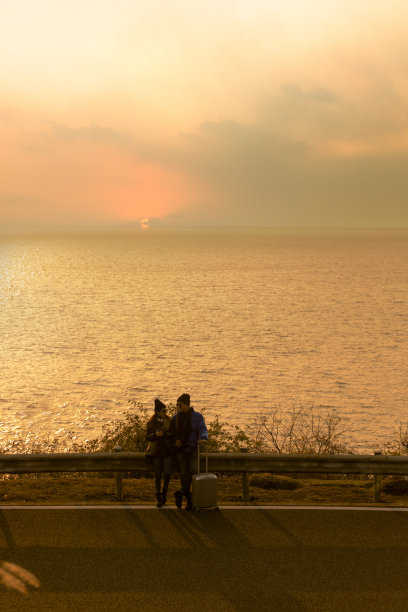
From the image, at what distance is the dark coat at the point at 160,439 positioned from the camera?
30.9 ft

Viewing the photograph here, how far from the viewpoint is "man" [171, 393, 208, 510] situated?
9.38 meters

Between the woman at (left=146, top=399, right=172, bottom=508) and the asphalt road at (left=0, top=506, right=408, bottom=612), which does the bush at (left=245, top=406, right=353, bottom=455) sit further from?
the asphalt road at (left=0, top=506, right=408, bottom=612)

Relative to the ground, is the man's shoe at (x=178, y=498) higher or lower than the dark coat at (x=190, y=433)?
lower

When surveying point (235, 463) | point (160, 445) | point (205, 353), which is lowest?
point (205, 353)

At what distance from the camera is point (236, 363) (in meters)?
36.7

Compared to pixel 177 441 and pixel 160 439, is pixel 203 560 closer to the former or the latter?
pixel 177 441

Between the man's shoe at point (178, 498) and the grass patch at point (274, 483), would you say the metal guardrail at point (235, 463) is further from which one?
the grass patch at point (274, 483)

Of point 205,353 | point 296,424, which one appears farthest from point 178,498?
point 205,353

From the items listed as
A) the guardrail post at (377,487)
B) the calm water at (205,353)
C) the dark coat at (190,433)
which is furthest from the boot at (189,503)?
the calm water at (205,353)

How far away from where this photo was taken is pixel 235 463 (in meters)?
9.54

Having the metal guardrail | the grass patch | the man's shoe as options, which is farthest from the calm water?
the man's shoe

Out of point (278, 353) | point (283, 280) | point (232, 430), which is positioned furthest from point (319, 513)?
point (283, 280)

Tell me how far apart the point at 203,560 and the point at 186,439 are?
2190 millimetres

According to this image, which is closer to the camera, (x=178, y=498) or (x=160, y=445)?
(x=178, y=498)
